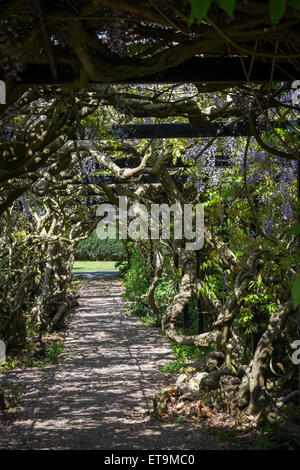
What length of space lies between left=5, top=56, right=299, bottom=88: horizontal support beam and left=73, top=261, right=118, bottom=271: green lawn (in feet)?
89.6

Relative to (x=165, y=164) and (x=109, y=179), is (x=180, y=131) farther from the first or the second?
(x=109, y=179)

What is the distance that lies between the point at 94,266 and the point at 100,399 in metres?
27.0

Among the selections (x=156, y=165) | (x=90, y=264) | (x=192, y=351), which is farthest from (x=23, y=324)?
(x=90, y=264)

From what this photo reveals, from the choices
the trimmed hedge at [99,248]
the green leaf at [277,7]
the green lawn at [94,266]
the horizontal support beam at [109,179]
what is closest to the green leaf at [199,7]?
the green leaf at [277,7]

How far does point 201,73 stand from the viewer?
243 cm

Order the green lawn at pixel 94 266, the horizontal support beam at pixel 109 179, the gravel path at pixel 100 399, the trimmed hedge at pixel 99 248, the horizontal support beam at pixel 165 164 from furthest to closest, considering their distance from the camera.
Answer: the green lawn at pixel 94 266, the trimmed hedge at pixel 99 248, the horizontal support beam at pixel 109 179, the horizontal support beam at pixel 165 164, the gravel path at pixel 100 399

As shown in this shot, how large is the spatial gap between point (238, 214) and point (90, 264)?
92.9 ft

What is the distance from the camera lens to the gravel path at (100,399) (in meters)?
3.89

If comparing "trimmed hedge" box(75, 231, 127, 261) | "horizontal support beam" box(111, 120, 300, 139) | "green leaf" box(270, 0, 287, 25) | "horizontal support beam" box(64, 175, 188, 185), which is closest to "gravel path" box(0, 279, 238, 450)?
"horizontal support beam" box(64, 175, 188, 185)

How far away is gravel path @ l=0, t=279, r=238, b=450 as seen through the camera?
153 inches

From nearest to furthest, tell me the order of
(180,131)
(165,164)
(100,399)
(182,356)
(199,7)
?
(199,7)
(180,131)
(100,399)
(182,356)
(165,164)

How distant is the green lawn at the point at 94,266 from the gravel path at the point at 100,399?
808 inches

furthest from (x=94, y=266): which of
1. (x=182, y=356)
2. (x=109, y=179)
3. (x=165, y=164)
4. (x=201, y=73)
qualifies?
(x=201, y=73)

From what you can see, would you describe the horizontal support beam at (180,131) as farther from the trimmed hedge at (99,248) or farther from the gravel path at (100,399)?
the trimmed hedge at (99,248)
